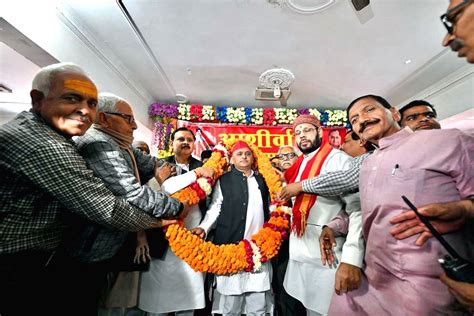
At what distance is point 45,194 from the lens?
3.66 ft

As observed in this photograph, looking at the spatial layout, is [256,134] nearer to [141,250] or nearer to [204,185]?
[204,185]

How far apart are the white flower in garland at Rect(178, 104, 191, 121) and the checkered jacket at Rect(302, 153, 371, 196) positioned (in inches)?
184

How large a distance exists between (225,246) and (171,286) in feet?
1.97

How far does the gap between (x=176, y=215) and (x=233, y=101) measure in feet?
14.8

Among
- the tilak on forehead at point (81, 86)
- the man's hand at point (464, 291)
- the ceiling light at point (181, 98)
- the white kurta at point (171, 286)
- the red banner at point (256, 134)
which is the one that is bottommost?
the white kurta at point (171, 286)

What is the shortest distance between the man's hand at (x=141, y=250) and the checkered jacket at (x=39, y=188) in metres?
0.65

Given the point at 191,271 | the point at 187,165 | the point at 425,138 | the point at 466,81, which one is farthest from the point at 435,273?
the point at 466,81

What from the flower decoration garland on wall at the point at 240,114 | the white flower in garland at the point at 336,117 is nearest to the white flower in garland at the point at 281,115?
the flower decoration garland on wall at the point at 240,114

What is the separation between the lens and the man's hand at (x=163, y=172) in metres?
2.24

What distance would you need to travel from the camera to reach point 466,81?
420 cm

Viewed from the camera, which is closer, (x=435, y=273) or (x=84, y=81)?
(x=435, y=273)

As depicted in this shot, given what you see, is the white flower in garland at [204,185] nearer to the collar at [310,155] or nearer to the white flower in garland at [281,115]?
the collar at [310,155]

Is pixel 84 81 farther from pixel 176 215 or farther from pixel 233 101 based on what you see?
pixel 233 101

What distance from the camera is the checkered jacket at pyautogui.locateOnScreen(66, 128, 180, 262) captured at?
137 cm
